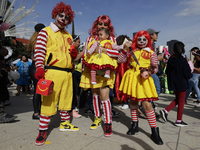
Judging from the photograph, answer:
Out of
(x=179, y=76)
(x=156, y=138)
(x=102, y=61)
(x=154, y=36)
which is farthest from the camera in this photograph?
(x=154, y=36)

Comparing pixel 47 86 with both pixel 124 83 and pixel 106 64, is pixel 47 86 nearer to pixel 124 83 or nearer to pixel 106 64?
pixel 106 64

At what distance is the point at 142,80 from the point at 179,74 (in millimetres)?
1217

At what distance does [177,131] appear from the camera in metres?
2.87

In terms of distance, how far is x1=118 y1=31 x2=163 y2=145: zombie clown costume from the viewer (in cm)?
246

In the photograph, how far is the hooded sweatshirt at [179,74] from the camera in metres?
3.20

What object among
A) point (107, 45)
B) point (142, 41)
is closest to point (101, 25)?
point (107, 45)

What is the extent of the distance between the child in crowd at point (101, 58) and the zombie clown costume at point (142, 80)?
0.71 ft

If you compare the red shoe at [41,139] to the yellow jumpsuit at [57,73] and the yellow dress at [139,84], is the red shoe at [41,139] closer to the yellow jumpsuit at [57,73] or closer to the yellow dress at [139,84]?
the yellow jumpsuit at [57,73]

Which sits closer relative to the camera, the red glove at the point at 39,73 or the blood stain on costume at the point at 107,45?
the red glove at the point at 39,73

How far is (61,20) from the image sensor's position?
2518 mm

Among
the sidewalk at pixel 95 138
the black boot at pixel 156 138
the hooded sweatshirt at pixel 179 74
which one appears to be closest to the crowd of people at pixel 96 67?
the black boot at pixel 156 138

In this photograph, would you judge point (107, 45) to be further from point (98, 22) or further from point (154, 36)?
point (154, 36)

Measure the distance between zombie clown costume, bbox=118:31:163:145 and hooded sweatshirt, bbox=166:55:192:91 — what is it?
97 centimetres

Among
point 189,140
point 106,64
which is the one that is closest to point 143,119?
point 189,140
